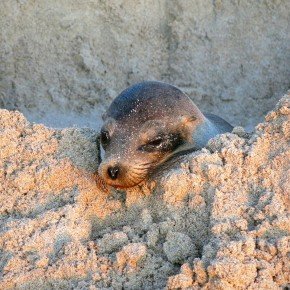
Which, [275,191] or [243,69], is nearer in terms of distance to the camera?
[275,191]

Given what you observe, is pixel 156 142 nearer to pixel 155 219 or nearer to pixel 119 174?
pixel 119 174

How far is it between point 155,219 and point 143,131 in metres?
0.66

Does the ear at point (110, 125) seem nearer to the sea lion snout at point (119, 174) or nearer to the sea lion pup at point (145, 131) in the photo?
the sea lion pup at point (145, 131)

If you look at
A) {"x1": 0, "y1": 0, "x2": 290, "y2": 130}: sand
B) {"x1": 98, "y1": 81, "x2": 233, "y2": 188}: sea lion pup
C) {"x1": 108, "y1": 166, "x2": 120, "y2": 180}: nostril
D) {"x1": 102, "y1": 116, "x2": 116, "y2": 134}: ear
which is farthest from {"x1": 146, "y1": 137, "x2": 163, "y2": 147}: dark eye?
{"x1": 0, "y1": 0, "x2": 290, "y2": 130}: sand

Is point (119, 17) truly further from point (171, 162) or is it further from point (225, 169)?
point (225, 169)

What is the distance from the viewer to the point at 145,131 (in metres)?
3.69

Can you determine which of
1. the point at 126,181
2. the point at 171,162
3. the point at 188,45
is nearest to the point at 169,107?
the point at 171,162

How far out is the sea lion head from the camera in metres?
3.48

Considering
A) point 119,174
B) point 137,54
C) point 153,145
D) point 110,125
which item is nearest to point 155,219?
point 119,174

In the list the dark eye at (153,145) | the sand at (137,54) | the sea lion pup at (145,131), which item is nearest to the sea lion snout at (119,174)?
the sea lion pup at (145,131)

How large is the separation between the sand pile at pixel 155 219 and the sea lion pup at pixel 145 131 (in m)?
0.13

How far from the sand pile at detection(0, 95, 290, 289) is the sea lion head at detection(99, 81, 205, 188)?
125 mm

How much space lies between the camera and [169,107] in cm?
391

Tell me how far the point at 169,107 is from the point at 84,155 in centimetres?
58
